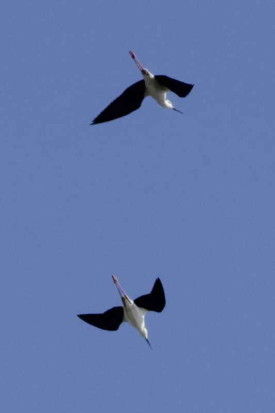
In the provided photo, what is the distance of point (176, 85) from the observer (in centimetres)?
5672

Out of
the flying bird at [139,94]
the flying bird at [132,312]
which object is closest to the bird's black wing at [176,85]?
the flying bird at [139,94]

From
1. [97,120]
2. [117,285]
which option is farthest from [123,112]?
[117,285]

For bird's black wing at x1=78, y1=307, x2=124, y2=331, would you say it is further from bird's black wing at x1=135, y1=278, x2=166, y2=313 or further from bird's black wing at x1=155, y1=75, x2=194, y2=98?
bird's black wing at x1=155, y1=75, x2=194, y2=98

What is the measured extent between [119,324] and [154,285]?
1695mm

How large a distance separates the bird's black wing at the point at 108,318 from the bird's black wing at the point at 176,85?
19.9ft

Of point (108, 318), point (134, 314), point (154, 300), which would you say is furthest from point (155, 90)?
point (108, 318)

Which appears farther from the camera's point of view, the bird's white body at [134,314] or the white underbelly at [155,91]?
the bird's white body at [134,314]

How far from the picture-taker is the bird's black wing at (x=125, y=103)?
A: 57812 millimetres

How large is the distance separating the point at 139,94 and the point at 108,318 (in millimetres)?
6006

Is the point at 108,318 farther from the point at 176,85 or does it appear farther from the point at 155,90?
the point at 176,85

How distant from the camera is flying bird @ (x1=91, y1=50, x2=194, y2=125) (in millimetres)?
57000

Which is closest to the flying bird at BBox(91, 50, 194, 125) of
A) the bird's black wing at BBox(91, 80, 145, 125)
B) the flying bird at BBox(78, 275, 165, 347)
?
the bird's black wing at BBox(91, 80, 145, 125)

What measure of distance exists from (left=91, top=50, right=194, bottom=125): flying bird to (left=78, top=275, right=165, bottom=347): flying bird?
14.0 feet

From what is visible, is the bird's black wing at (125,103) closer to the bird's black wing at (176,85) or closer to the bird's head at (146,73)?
the bird's head at (146,73)
